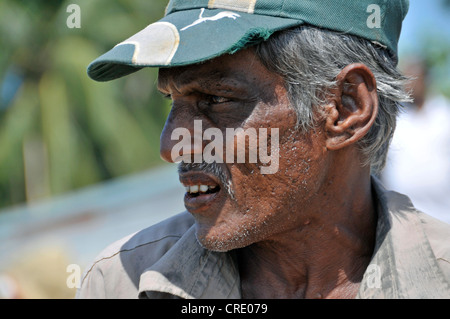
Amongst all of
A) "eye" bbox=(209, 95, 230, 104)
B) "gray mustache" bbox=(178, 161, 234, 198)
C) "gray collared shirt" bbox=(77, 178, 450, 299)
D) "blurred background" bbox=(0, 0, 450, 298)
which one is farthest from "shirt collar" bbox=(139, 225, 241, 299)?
"blurred background" bbox=(0, 0, 450, 298)

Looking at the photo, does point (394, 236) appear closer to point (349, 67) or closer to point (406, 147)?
point (349, 67)

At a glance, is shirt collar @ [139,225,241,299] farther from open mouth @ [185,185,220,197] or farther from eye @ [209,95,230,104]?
eye @ [209,95,230,104]

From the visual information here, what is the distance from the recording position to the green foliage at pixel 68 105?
41.9ft

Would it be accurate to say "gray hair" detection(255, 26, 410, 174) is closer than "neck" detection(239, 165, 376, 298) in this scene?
Yes

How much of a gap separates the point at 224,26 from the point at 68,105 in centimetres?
1196

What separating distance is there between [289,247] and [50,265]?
334 centimetres

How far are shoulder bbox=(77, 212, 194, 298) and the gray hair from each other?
0.77 m

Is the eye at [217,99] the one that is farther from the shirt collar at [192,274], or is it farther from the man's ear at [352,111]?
the shirt collar at [192,274]

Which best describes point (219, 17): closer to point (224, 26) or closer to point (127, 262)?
point (224, 26)

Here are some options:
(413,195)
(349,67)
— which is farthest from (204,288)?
(413,195)

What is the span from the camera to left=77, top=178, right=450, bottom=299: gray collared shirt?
79.6 inches

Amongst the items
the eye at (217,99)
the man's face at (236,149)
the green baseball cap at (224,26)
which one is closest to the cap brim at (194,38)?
the green baseball cap at (224,26)

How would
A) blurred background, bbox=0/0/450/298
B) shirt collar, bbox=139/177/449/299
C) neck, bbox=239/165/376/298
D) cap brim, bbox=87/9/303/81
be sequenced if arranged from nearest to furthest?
cap brim, bbox=87/9/303/81, shirt collar, bbox=139/177/449/299, neck, bbox=239/165/376/298, blurred background, bbox=0/0/450/298

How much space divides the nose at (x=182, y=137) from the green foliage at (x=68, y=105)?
10624 mm
